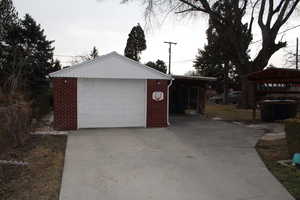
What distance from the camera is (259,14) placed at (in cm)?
1975

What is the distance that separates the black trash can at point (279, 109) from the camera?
12.6 metres

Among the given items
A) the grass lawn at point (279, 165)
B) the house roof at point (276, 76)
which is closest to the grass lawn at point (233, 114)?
the house roof at point (276, 76)

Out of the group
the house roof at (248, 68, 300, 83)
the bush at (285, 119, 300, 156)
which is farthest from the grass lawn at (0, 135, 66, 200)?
the house roof at (248, 68, 300, 83)

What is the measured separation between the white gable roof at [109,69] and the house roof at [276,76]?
5.25 m

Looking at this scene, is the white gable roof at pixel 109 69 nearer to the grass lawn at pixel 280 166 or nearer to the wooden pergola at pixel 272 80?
the grass lawn at pixel 280 166

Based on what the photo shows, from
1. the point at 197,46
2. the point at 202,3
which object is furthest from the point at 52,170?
the point at 197,46

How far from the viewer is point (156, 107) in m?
11.1

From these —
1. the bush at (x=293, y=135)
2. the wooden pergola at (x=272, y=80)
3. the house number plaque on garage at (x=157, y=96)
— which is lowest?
the bush at (x=293, y=135)

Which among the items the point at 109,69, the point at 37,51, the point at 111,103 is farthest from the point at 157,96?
the point at 37,51

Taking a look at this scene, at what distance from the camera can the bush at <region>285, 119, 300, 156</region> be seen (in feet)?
18.8

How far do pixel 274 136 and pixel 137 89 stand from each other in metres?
5.16

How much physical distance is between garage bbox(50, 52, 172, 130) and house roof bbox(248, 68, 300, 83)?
435 centimetres

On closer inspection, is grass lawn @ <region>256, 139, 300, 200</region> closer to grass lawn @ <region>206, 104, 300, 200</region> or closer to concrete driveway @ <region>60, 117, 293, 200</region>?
grass lawn @ <region>206, 104, 300, 200</region>

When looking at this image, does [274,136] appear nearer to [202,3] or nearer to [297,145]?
[297,145]
